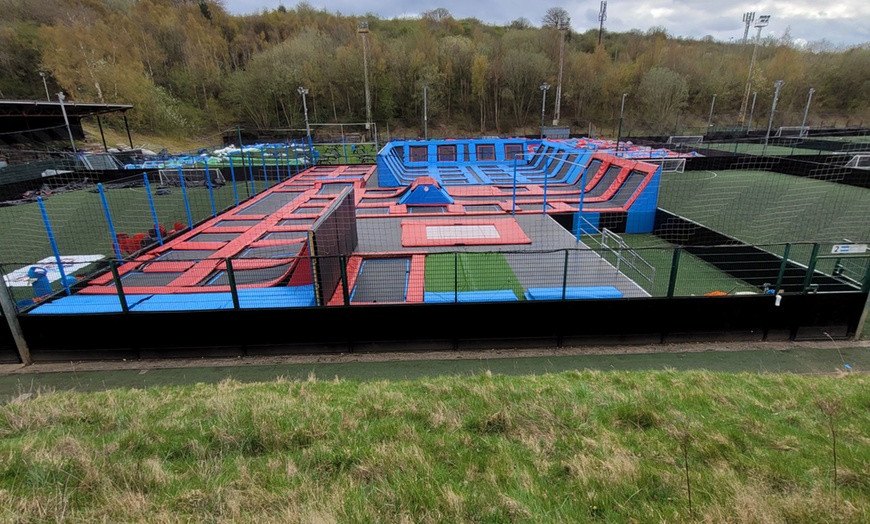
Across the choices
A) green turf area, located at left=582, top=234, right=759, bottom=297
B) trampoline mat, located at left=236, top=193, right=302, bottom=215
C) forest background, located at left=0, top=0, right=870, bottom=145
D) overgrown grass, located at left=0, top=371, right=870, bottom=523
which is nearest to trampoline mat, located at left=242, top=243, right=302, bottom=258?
trampoline mat, located at left=236, top=193, right=302, bottom=215

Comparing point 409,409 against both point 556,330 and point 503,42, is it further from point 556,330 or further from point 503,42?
point 503,42

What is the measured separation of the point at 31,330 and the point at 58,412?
3.49m

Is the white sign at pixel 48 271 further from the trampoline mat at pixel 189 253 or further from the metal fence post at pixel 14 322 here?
the trampoline mat at pixel 189 253

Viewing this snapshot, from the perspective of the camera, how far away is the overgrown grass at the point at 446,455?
2.10m

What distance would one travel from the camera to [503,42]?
189 feet

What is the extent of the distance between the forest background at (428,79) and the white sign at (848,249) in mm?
44721

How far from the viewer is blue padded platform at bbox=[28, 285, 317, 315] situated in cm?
613

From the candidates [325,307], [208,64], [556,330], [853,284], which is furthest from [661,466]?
[208,64]

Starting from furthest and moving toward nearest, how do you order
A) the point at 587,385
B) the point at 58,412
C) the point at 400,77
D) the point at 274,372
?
the point at 400,77 → the point at 274,372 → the point at 587,385 → the point at 58,412

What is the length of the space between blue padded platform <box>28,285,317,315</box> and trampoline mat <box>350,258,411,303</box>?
37.8 inches

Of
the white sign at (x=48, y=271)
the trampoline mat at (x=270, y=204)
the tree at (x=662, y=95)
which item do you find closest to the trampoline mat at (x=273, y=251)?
the white sign at (x=48, y=271)

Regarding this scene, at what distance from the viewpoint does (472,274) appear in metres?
7.96

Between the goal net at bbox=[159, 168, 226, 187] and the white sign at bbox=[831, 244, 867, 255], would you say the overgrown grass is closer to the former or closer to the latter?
the white sign at bbox=[831, 244, 867, 255]

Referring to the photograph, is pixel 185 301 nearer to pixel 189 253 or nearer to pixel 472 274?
pixel 189 253
